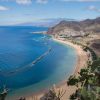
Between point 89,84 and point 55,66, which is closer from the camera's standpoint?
point 89,84

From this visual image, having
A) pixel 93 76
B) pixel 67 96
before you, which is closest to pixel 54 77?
pixel 67 96

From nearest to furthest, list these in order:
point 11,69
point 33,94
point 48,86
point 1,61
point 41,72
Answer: point 33,94, point 48,86, point 41,72, point 11,69, point 1,61

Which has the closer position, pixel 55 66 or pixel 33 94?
pixel 33 94

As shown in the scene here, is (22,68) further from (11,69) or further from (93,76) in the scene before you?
(93,76)

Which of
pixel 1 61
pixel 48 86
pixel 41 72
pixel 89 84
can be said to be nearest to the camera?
pixel 89 84

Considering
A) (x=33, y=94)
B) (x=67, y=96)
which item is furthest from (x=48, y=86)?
(x=67, y=96)

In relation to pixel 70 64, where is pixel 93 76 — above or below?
above

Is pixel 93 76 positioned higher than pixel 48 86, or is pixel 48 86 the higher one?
pixel 93 76

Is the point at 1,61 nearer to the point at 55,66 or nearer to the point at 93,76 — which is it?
the point at 55,66

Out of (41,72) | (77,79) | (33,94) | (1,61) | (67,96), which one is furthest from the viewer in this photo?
(1,61)
